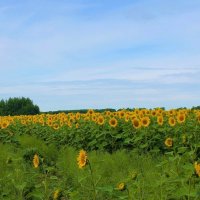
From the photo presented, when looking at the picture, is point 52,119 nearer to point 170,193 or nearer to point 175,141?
point 175,141

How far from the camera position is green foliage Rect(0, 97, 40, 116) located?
99.0 ft

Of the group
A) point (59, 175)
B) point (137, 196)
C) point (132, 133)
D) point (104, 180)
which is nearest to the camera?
point (137, 196)

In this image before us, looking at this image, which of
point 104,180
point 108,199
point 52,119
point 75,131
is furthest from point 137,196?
point 52,119

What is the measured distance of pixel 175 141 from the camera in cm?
1023

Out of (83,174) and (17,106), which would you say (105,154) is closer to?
(83,174)

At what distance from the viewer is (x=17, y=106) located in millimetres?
30469

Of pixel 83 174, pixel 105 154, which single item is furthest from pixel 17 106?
pixel 83 174

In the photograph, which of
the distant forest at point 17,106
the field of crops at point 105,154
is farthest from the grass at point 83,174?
the distant forest at point 17,106

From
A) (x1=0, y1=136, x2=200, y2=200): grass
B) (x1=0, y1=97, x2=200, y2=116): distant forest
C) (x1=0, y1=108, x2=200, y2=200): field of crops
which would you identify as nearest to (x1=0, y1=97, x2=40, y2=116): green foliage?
(x1=0, y1=97, x2=200, y2=116): distant forest

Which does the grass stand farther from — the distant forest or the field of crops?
the distant forest

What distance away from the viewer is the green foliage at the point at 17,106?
3017 centimetres

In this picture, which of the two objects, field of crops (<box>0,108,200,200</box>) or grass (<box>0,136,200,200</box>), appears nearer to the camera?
grass (<box>0,136,200,200</box>)

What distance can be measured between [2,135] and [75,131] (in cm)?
390

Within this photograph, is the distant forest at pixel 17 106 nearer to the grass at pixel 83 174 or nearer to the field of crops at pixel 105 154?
the field of crops at pixel 105 154
